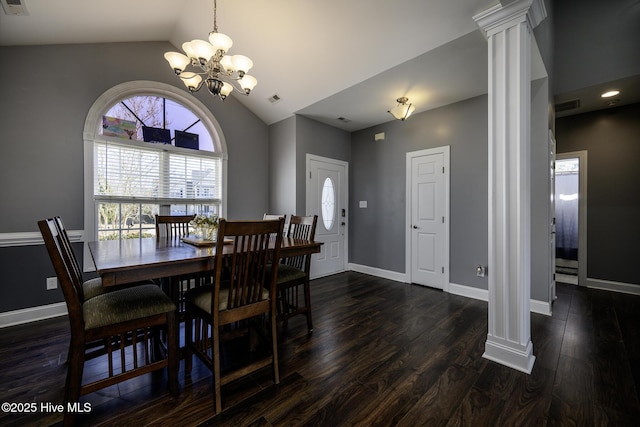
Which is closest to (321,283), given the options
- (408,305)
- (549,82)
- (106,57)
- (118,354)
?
(408,305)

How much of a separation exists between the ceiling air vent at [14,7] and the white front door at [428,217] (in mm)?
4423

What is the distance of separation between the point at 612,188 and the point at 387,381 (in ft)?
14.5

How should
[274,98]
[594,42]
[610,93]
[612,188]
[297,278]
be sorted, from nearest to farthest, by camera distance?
[297,278]
[594,42]
[610,93]
[612,188]
[274,98]

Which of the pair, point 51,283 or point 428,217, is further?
point 428,217

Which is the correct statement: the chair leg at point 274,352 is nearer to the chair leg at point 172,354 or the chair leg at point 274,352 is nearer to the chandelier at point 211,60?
the chair leg at point 172,354

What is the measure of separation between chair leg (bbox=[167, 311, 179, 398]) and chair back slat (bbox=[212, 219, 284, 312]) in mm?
329

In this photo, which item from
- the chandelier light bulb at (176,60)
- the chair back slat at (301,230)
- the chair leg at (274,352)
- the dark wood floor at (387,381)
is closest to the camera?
the dark wood floor at (387,381)

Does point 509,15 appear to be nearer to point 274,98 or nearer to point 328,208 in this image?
point 274,98

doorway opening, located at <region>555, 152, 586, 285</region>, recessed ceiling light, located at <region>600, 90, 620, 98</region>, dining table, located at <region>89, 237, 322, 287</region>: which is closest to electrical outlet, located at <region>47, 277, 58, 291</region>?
dining table, located at <region>89, 237, 322, 287</region>

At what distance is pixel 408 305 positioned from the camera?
3143 mm

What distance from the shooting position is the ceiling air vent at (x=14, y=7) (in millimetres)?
2164

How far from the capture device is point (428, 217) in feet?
12.8

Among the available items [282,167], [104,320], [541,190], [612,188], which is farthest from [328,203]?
[612,188]

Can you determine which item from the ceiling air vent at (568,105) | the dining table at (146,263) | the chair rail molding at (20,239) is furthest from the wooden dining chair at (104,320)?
the ceiling air vent at (568,105)
